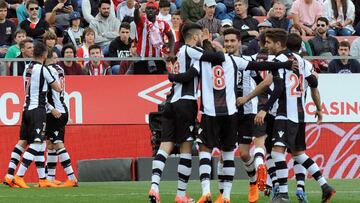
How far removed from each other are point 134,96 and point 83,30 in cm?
244

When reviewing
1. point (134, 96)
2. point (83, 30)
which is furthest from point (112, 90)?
point (83, 30)

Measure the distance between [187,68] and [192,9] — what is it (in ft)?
36.9

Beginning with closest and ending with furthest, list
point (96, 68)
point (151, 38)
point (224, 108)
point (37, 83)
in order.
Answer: point (224, 108) → point (37, 83) → point (151, 38) → point (96, 68)

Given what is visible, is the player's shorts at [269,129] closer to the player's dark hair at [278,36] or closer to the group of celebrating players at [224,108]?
the group of celebrating players at [224,108]

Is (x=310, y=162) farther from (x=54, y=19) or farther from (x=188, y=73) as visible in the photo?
(x=54, y=19)

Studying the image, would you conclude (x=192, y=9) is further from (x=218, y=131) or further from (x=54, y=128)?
(x=218, y=131)

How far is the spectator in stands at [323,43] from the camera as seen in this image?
25.4 metres

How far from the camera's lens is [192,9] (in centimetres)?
2648

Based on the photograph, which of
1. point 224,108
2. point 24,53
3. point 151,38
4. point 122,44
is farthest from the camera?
point 122,44

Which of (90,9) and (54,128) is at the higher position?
(90,9)

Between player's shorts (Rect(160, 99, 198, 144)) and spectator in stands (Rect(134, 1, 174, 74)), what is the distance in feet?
25.5

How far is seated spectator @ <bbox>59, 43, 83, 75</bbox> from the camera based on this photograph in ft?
Answer: 77.3

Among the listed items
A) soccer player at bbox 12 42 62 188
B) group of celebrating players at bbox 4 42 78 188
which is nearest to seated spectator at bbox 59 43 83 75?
group of celebrating players at bbox 4 42 78 188

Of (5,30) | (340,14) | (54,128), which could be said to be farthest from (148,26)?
(340,14)
